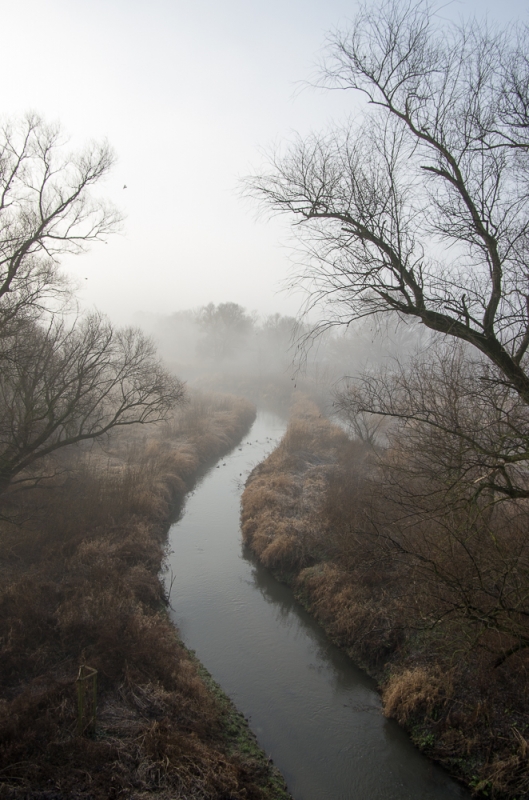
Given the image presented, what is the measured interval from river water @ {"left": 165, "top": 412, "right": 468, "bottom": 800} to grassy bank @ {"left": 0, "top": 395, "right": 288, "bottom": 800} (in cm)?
48

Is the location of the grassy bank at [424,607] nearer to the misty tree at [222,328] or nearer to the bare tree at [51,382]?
the bare tree at [51,382]

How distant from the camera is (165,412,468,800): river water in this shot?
6500mm

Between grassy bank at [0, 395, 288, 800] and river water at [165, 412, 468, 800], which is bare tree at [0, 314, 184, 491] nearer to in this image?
grassy bank at [0, 395, 288, 800]

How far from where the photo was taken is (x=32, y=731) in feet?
18.7

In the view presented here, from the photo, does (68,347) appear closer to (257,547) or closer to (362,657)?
(257,547)

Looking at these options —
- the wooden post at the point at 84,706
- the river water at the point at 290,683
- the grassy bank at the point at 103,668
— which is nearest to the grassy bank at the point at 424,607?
the river water at the point at 290,683

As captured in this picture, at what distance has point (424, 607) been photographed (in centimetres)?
821

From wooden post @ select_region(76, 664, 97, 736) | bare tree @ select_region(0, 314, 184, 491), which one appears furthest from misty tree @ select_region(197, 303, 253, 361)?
wooden post @ select_region(76, 664, 97, 736)

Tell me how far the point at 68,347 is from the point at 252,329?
Result: 58.0 m

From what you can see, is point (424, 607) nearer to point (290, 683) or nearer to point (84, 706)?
point (290, 683)

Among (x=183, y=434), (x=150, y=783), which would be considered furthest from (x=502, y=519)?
(x=183, y=434)

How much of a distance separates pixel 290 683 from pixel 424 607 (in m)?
2.69

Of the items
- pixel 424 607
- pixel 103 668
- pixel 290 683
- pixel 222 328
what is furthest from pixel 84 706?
pixel 222 328

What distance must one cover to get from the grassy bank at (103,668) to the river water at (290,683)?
1.57ft
